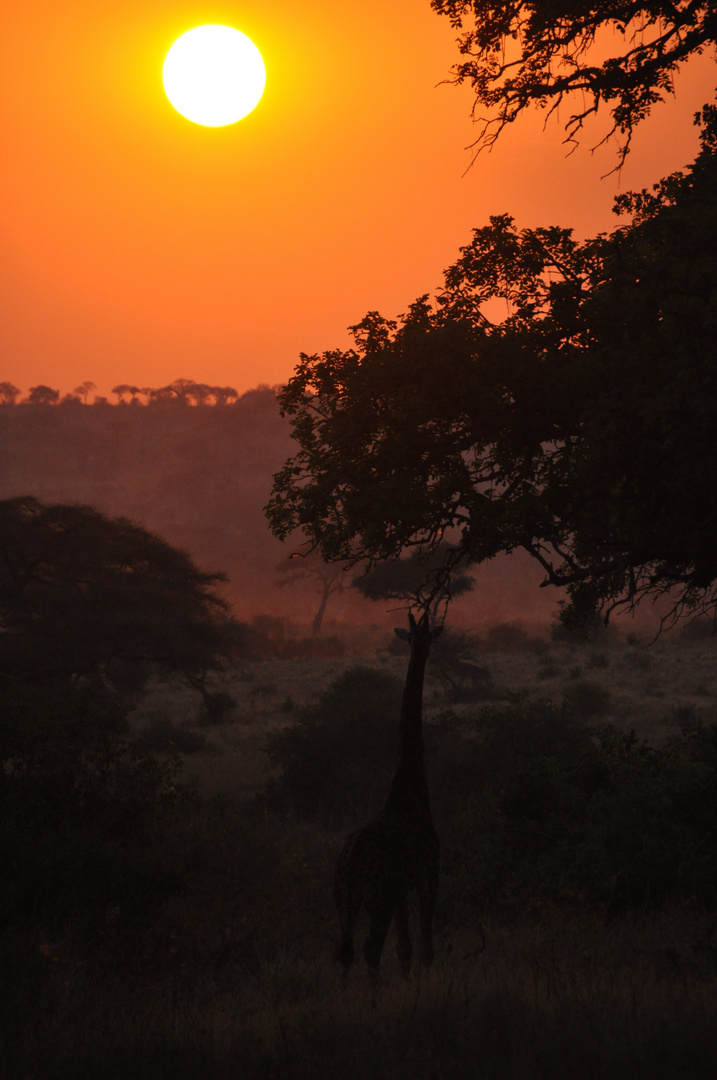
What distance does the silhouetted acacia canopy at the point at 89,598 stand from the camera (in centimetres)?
2342

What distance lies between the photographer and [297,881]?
13977 mm

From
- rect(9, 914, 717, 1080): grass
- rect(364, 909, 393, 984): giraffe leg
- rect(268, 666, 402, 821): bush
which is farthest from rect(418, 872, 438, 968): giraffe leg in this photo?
rect(268, 666, 402, 821): bush

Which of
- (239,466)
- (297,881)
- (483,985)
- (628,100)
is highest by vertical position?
(239,466)

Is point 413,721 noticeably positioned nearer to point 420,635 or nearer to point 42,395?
point 420,635

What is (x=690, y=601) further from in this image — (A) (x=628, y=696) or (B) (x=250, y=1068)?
(A) (x=628, y=696)

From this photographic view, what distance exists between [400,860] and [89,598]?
1961 centimetres

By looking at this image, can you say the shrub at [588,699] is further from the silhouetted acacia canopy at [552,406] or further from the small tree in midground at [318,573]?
the small tree in midground at [318,573]

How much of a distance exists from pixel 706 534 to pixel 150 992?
27.5 feet

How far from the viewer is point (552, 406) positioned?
35.5 feet

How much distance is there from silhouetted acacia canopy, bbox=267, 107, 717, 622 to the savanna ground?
374cm

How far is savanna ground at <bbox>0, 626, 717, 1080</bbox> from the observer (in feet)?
18.6

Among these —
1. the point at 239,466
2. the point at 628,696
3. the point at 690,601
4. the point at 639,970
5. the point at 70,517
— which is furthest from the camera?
the point at 239,466

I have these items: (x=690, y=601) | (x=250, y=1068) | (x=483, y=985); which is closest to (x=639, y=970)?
(x=483, y=985)

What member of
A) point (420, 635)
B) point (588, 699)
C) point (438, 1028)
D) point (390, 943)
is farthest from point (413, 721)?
point (588, 699)
